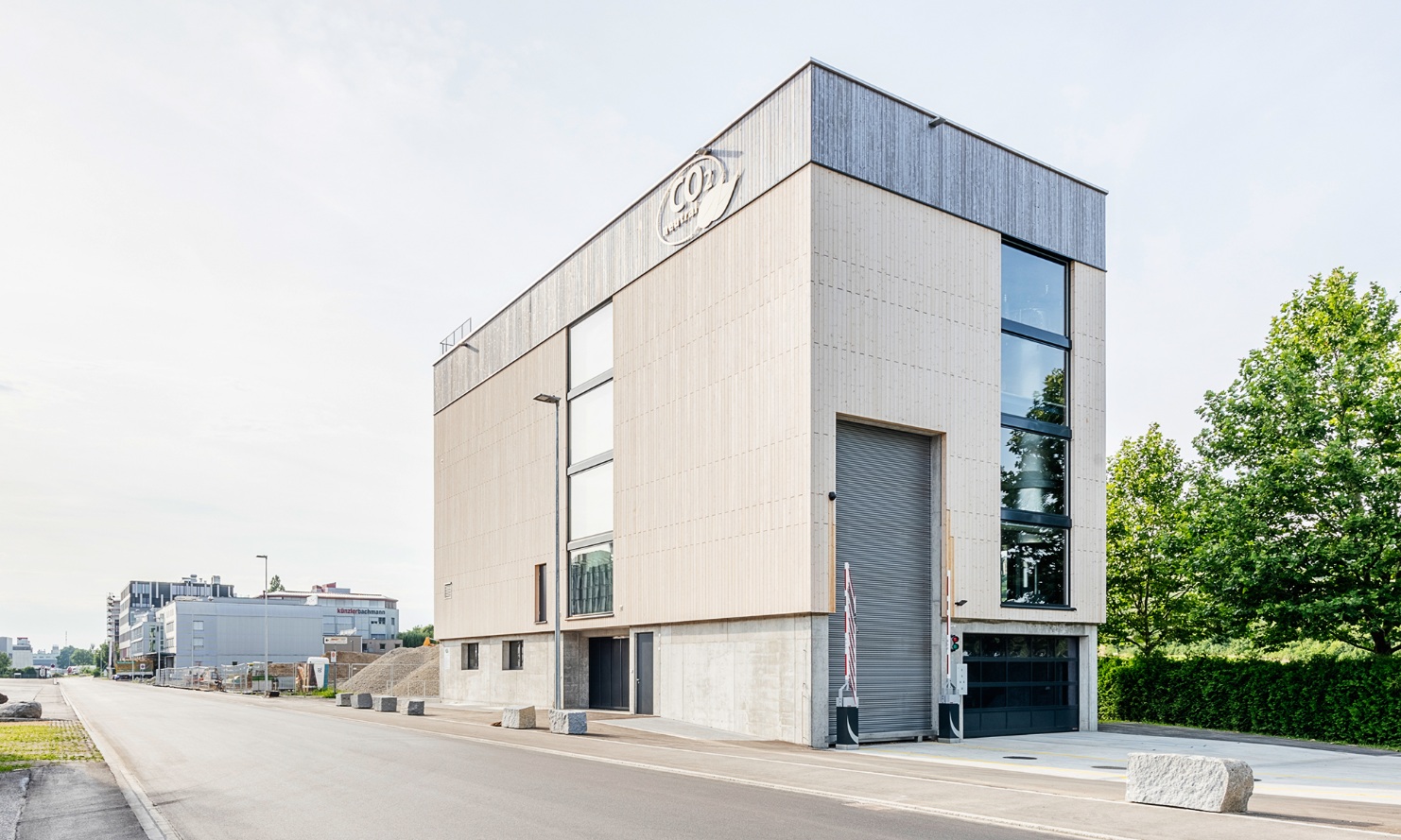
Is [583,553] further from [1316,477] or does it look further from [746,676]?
[1316,477]

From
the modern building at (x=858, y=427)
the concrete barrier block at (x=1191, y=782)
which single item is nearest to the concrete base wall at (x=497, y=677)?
the modern building at (x=858, y=427)

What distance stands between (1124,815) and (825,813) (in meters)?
3.66

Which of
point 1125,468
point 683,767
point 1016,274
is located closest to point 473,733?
point 683,767

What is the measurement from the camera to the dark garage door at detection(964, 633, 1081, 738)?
1184 inches

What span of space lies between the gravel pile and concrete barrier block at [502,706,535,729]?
29562 mm

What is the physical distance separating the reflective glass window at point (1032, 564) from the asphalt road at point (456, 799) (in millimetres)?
14308

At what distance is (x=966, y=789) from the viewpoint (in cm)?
1680

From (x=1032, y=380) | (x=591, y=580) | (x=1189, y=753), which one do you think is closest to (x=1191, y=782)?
(x=1189, y=753)

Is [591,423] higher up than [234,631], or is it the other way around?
[591,423]

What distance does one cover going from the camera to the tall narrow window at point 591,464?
3894 centimetres

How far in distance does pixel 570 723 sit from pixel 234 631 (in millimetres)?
130295

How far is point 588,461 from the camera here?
40438 mm

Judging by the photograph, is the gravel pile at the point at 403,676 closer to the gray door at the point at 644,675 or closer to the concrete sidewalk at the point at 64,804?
the gray door at the point at 644,675

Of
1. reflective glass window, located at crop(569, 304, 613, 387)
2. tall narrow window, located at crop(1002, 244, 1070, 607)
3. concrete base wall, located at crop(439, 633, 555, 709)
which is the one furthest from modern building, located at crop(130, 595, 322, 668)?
tall narrow window, located at crop(1002, 244, 1070, 607)
